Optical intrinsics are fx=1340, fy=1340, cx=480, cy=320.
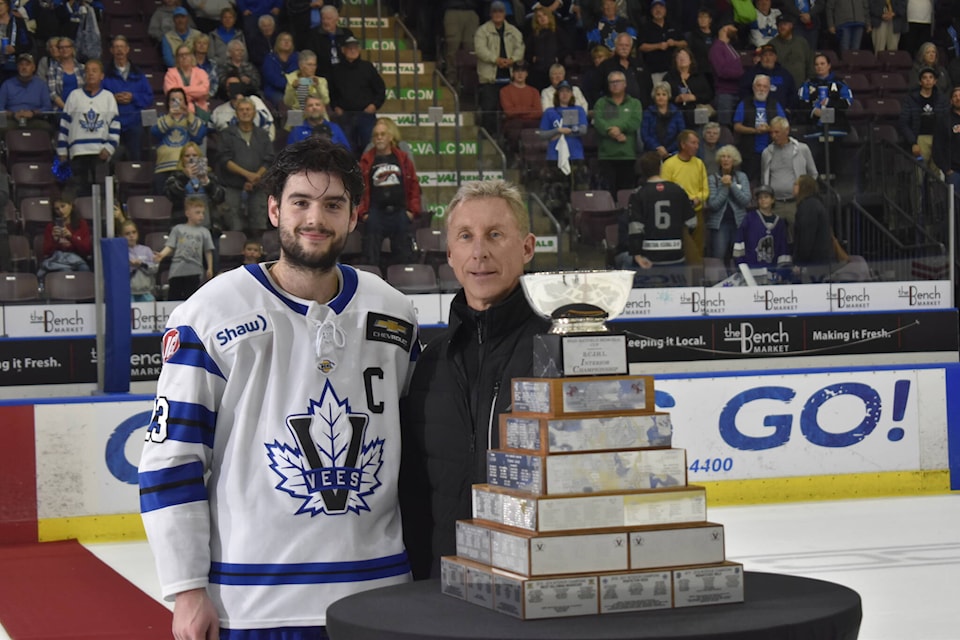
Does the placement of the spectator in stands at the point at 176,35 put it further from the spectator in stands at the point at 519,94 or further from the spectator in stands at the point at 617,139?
the spectator in stands at the point at 617,139

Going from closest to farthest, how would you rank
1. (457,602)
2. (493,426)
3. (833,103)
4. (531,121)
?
(457,602) → (493,426) → (531,121) → (833,103)

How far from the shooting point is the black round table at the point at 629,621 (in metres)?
2.04

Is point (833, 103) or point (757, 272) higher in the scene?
point (833, 103)

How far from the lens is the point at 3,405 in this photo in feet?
25.8

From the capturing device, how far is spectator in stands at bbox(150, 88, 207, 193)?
919cm

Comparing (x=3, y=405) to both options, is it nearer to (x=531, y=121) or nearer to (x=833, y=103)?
(x=531, y=121)

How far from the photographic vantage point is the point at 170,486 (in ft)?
8.99

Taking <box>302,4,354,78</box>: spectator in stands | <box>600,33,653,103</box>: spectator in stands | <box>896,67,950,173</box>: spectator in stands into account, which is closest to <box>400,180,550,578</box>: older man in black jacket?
<box>896,67,950,173</box>: spectator in stands

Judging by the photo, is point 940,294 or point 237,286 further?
point 940,294

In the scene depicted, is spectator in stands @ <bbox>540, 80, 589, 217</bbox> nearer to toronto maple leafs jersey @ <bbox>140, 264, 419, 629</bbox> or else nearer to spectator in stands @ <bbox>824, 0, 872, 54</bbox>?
spectator in stands @ <bbox>824, 0, 872, 54</bbox>

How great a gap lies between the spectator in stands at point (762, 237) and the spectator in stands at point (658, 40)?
358cm

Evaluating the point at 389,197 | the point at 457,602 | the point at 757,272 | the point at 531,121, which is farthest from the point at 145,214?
the point at 457,602

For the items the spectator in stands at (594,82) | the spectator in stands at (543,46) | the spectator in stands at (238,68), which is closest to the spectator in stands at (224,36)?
the spectator in stands at (238,68)

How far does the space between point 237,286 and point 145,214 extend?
21.6 ft
